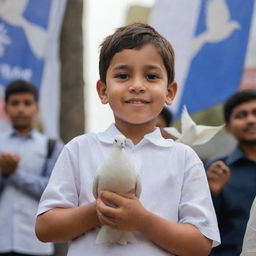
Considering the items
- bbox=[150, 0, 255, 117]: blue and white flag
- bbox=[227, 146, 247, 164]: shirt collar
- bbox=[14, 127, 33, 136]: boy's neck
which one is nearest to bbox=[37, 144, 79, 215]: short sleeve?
bbox=[227, 146, 247, 164]: shirt collar

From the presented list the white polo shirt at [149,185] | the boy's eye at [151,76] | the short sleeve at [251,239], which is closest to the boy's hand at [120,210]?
the white polo shirt at [149,185]

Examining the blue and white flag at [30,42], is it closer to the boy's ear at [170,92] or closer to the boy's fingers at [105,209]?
the boy's ear at [170,92]

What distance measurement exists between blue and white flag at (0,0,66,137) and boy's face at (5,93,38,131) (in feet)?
4.14

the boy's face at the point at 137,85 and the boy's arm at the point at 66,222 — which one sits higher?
the boy's face at the point at 137,85

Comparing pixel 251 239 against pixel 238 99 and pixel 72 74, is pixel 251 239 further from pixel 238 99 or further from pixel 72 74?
pixel 72 74

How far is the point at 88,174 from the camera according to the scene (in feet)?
7.56

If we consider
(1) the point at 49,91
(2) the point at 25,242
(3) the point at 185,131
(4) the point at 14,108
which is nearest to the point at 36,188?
(2) the point at 25,242

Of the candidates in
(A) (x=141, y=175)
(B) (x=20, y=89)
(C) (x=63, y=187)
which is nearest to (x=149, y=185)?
(A) (x=141, y=175)

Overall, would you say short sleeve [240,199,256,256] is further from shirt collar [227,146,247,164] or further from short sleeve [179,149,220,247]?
shirt collar [227,146,247,164]

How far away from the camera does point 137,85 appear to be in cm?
227

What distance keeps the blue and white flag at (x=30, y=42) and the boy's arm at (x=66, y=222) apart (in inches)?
158

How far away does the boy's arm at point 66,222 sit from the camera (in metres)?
2.20

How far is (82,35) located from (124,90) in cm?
561

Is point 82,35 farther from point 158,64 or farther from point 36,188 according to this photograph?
point 158,64
